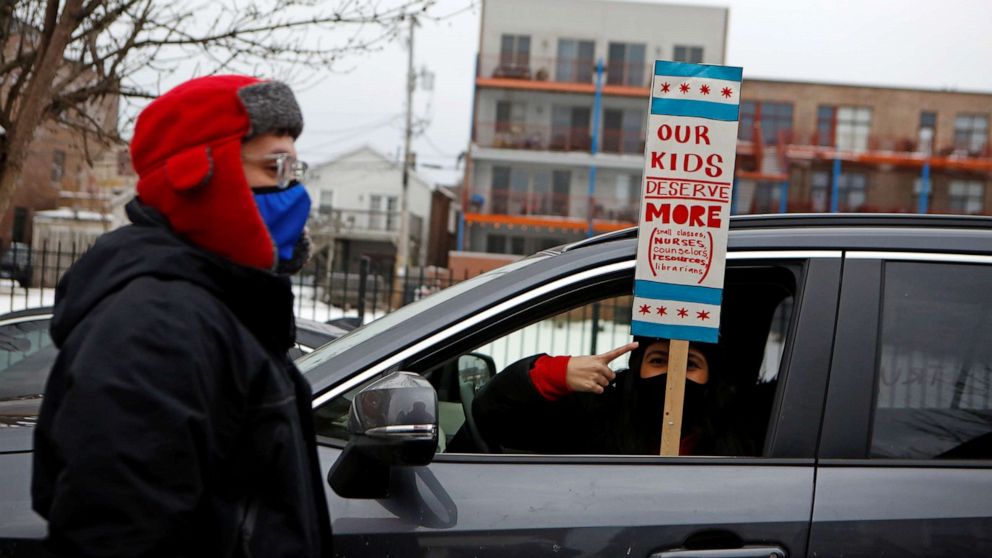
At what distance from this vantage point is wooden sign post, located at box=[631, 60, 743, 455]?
8.93 feet

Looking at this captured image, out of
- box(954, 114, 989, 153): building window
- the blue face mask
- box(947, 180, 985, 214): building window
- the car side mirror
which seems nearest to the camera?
the blue face mask

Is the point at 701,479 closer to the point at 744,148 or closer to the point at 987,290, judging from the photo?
the point at 987,290

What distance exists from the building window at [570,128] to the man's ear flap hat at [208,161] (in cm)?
4250

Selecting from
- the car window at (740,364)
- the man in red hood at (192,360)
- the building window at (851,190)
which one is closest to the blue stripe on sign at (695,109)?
the car window at (740,364)

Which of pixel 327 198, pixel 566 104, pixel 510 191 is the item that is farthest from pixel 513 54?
pixel 327 198

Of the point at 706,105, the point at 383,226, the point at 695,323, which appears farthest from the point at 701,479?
the point at 383,226

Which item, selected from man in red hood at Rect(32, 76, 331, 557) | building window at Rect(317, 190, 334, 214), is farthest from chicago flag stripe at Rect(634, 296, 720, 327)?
building window at Rect(317, 190, 334, 214)

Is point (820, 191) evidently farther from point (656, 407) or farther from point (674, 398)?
point (674, 398)

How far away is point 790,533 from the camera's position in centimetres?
222

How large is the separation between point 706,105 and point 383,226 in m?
59.1

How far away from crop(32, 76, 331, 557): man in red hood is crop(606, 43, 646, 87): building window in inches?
1703

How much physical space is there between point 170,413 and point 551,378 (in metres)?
1.60

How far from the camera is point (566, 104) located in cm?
4453

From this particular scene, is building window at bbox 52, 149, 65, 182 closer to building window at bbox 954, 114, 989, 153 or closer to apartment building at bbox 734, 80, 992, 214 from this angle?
apartment building at bbox 734, 80, 992, 214
